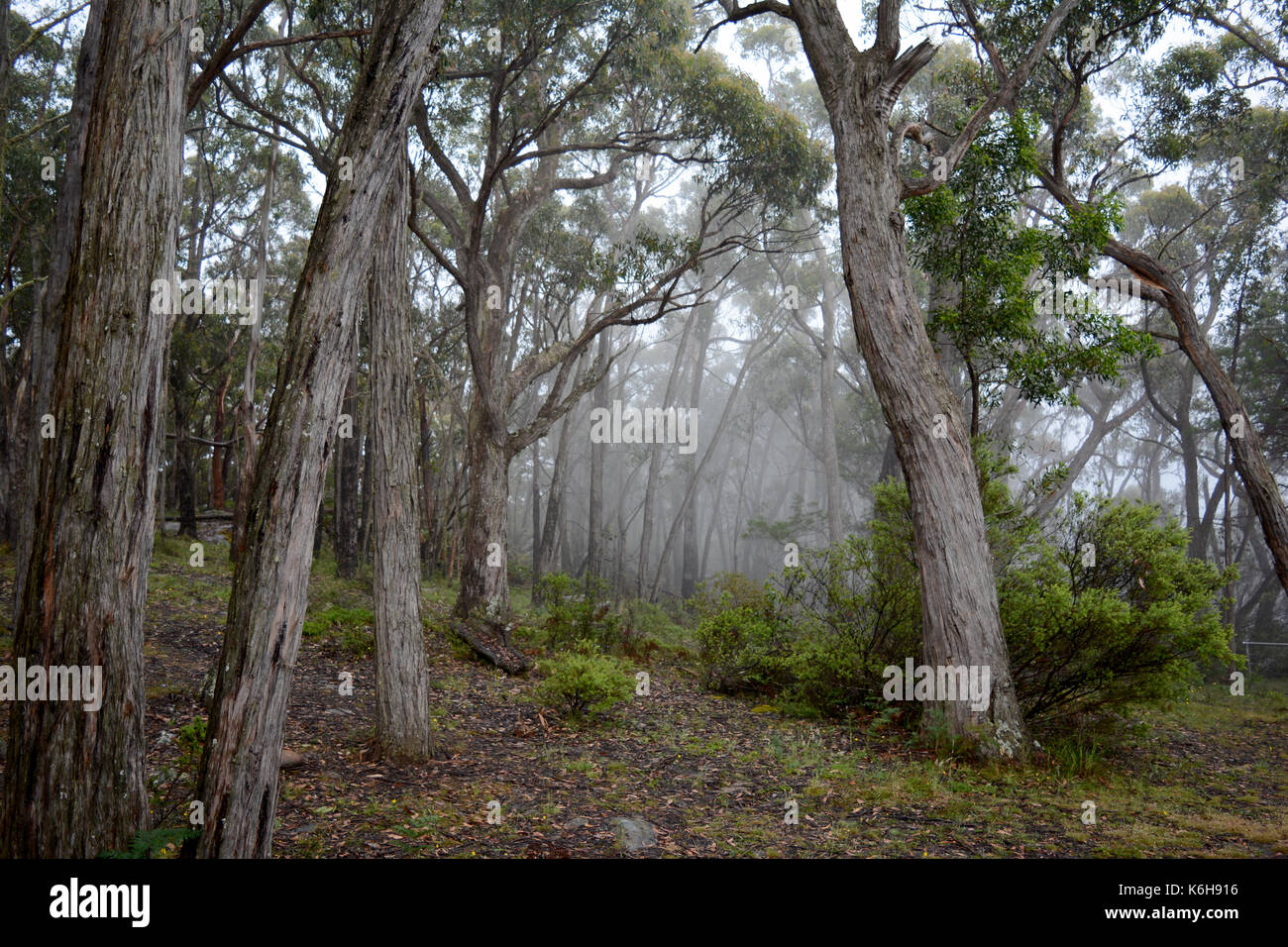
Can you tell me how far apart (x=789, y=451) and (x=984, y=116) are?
3774 cm

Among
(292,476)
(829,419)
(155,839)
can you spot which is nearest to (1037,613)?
(292,476)

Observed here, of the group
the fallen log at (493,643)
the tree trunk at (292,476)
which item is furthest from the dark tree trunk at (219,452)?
the tree trunk at (292,476)

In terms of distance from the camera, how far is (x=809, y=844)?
4.86m

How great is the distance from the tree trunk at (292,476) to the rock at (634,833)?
2.02 m

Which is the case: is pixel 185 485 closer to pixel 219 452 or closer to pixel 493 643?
pixel 219 452

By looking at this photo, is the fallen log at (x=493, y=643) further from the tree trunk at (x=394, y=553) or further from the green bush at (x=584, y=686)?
the tree trunk at (x=394, y=553)

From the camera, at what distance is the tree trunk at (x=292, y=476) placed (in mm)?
3289

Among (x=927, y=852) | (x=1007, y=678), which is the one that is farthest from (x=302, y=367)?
(x=1007, y=678)

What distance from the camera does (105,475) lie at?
11.6 feet

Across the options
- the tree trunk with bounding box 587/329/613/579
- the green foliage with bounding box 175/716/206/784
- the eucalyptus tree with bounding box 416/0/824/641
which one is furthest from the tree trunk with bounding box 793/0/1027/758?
the tree trunk with bounding box 587/329/613/579

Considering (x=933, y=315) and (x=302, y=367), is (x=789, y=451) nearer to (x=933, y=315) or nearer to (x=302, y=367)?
(x=933, y=315)

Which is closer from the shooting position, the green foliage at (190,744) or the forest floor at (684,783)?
the green foliage at (190,744)

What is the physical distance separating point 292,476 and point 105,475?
80 cm

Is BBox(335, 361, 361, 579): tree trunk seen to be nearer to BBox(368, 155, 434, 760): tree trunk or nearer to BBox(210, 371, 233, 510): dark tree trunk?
BBox(210, 371, 233, 510): dark tree trunk
